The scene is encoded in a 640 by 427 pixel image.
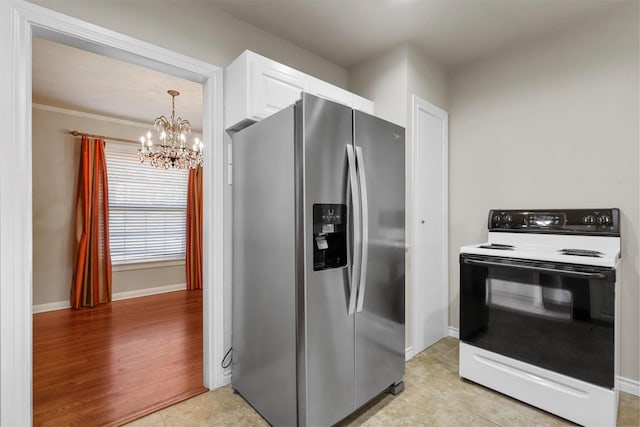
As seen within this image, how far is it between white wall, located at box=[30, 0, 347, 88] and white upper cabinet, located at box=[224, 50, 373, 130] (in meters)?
0.23

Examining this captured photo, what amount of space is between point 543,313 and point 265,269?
5.74 ft

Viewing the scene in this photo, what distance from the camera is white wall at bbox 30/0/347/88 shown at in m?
1.73

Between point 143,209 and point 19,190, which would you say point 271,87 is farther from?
point 143,209

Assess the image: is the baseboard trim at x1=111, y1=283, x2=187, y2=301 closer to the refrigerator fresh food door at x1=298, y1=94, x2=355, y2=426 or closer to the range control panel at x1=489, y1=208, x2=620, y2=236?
the refrigerator fresh food door at x1=298, y1=94, x2=355, y2=426

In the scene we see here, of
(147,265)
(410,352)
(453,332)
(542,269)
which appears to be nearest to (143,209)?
(147,265)

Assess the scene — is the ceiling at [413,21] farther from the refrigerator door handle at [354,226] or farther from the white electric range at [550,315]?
the white electric range at [550,315]

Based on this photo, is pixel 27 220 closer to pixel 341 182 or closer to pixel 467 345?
pixel 341 182

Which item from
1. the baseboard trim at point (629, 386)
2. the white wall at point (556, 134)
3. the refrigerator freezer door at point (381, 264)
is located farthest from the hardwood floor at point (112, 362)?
the baseboard trim at point (629, 386)

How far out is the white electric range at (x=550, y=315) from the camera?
66.6 inches

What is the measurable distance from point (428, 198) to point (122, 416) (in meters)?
2.79

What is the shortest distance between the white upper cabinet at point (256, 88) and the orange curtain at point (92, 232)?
131 inches

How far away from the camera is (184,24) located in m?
2.04

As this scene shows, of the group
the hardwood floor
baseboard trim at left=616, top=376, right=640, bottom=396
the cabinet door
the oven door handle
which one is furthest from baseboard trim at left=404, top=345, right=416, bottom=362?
the cabinet door

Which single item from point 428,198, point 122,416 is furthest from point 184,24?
point 122,416
